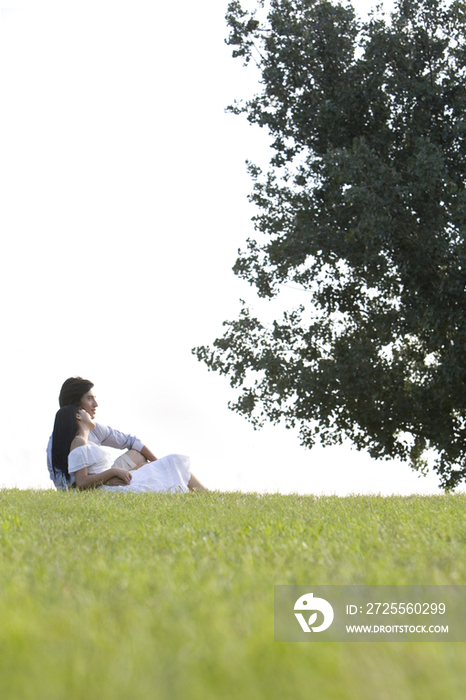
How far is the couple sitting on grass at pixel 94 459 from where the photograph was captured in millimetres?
9438

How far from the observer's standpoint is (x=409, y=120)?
55.8 ft

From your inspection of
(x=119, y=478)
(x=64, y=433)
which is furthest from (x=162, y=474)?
(x=64, y=433)

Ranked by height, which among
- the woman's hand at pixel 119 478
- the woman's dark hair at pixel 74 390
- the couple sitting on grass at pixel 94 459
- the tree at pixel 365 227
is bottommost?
the woman's hand at pixel 119 478

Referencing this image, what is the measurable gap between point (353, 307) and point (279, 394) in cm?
373

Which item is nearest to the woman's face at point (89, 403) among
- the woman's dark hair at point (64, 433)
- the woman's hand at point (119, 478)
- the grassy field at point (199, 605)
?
the woman's dark hair at point (64, 433)

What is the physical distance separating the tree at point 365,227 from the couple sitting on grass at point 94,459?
6290 mm

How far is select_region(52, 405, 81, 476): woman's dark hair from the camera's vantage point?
985 centimetres

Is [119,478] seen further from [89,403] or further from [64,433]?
[89,403]

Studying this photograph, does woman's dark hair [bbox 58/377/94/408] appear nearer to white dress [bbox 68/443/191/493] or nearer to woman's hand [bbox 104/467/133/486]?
white dress [bbox 68/443/191/493]

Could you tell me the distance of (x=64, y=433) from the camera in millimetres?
9875

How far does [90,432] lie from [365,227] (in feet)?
27.7

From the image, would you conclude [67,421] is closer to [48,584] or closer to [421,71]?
[48,584]

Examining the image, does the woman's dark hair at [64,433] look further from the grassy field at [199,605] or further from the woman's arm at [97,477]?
the grassy field at [199,605]

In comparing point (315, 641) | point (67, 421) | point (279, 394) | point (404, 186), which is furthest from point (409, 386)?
point (315, 641)
